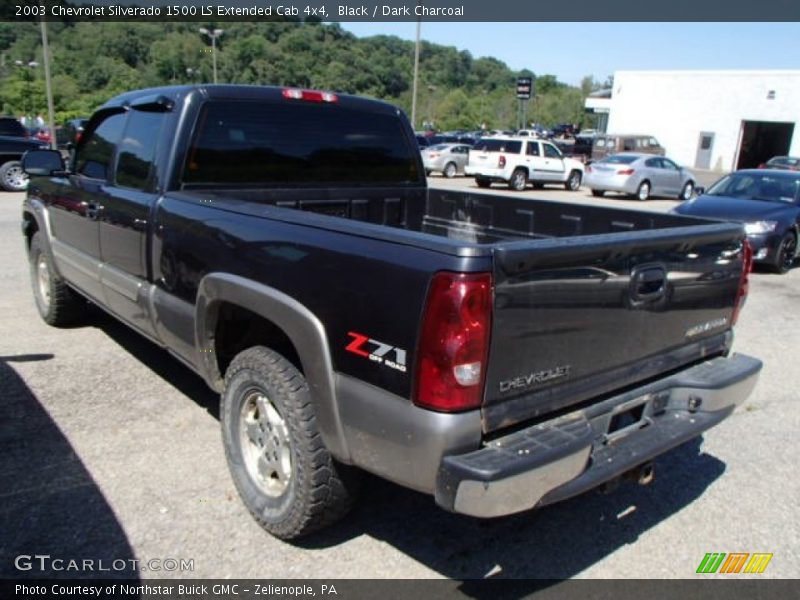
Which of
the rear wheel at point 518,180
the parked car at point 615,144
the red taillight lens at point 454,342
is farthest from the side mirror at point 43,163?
the parked car at point 615,144

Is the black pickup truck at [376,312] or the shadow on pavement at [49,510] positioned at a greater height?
the black pickup truck at [376,312]

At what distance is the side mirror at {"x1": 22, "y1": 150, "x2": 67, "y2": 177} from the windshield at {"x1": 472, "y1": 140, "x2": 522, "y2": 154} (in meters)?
18.5

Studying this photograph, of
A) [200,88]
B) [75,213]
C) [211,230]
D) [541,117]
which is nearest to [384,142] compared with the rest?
[200,88]

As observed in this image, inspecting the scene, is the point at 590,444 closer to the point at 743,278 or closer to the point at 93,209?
the point at 743,278

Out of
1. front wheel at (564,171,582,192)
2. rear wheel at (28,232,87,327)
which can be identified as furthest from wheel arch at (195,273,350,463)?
front wheel at (564,171,582,192)

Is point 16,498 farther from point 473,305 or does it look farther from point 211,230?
point 473,305

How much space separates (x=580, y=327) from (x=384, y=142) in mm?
2480

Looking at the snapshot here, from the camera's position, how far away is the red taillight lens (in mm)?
2062

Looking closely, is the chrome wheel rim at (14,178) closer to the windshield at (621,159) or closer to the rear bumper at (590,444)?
the rear bumper at (590,444)

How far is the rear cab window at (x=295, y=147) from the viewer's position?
3.65 meters

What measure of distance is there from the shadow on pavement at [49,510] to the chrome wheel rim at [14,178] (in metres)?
14.1

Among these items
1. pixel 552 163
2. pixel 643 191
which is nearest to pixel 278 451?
pixel 643 191

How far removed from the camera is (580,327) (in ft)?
7.84
